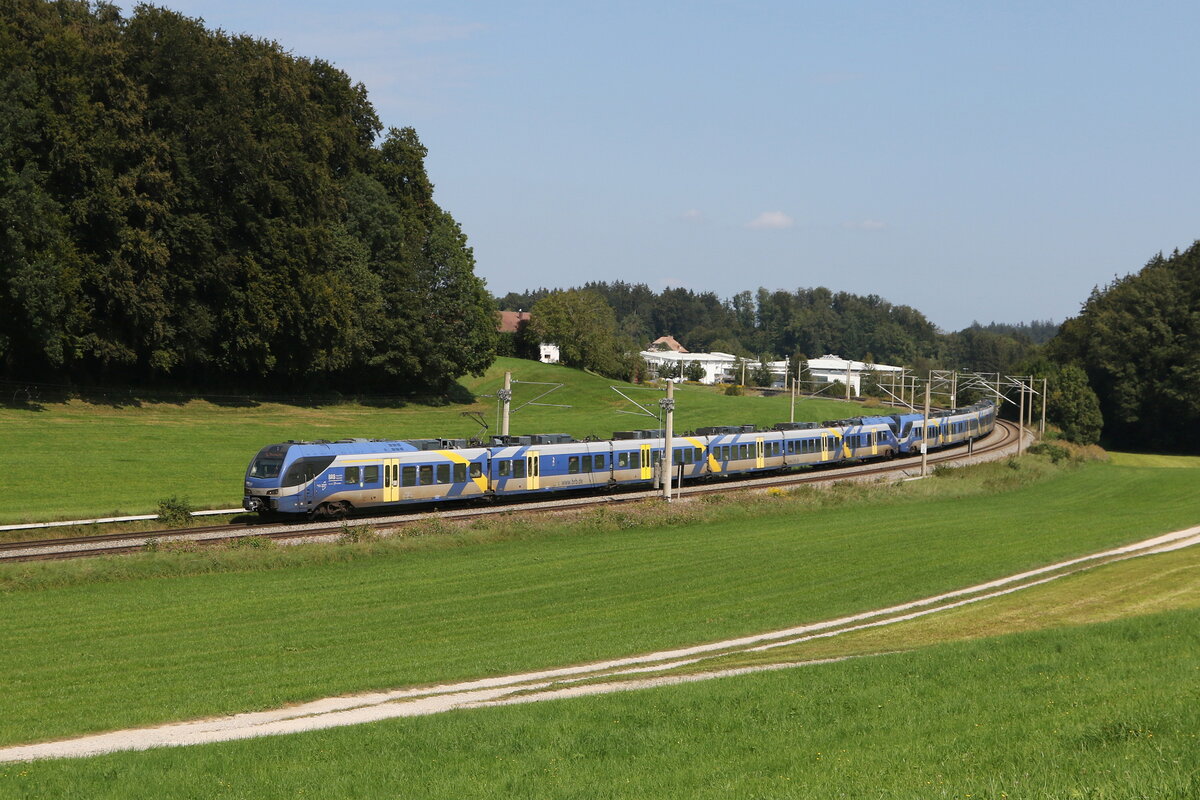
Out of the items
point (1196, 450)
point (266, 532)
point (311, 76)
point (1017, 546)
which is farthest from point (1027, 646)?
point (1196, 450)

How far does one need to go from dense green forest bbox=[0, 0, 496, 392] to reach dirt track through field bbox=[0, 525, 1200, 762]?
4682cm

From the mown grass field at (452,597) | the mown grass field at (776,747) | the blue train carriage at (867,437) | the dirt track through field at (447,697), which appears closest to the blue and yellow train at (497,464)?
the blue train carriage at (867,437)

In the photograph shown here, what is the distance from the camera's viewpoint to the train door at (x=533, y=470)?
48.3m

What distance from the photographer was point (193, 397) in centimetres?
7138

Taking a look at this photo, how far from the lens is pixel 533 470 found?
4862 centimetres

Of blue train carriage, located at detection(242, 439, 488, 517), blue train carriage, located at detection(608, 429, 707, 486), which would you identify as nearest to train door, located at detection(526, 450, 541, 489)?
blue train carriage, located at detection(242, 439, 488, 517)

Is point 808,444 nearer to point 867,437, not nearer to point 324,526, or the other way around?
point 867,437

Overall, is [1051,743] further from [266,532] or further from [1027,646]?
[266,532]

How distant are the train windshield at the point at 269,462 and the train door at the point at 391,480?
4.13m

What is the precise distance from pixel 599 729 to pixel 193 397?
208 ft

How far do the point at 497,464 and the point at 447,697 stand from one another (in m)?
28.7

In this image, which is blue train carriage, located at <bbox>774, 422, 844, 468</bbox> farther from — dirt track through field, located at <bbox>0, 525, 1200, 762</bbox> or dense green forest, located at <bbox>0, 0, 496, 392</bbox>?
dirt track through field, located at <bbox>0, 525, 1200, 762</bbox>

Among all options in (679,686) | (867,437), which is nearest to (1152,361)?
(867,437)

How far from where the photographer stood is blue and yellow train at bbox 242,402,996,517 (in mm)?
39562
